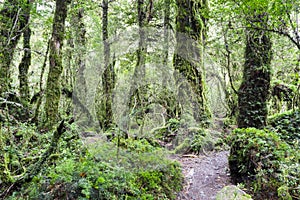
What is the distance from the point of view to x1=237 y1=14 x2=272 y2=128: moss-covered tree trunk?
7.68m

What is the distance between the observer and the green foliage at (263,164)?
451 centimetres

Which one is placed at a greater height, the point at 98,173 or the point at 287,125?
the point at 287,125

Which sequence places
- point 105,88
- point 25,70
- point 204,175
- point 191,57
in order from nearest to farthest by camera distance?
1. point 204,175
2. point 191,57
3. point 105,88
4. point 25,70

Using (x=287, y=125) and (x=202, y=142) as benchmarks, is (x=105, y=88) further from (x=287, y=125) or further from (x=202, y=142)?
(x=287, y=125)

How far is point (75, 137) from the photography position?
6.34 metres

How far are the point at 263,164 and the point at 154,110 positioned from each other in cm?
586

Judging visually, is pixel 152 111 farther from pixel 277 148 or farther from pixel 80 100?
pixel 277 148

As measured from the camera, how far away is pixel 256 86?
7.79 m

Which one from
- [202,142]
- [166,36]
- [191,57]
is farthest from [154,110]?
[166,36]

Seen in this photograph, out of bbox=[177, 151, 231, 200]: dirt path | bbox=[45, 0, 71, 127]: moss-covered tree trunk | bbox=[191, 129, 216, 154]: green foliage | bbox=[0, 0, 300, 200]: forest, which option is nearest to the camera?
bbox=[0, 0, 300, 200]: forest

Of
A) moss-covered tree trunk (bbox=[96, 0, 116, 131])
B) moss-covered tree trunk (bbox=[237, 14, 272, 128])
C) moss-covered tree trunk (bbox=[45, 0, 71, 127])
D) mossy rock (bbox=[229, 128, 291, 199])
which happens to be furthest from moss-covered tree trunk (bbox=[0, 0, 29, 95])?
moss-covered tree trunk (bbox=[237, 14, 272, 128])

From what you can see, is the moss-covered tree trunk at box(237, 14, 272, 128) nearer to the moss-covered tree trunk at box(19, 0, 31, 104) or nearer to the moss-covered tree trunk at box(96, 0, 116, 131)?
the moss-covered tree trunk at box(96, 0, 116, 131)

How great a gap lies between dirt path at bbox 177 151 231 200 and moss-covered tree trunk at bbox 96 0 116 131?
423 centimetres

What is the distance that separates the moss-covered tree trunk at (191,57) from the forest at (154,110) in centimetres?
4
